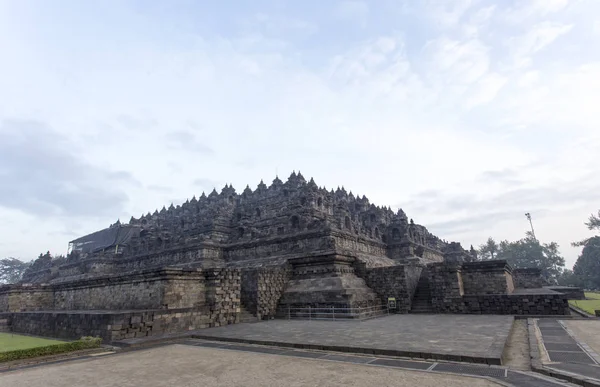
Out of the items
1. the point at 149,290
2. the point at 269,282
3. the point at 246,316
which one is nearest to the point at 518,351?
the point at 246,316

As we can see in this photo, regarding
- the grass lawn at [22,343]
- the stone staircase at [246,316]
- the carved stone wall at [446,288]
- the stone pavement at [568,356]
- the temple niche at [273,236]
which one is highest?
the temple niche at [273,236]

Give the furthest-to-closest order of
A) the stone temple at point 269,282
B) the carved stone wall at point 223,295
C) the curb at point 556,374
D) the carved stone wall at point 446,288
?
the carved stone wall at point 446,288 < the carved stone wall at point 223,295 < the stone temple at point 269,282 < the curb at point 556,374

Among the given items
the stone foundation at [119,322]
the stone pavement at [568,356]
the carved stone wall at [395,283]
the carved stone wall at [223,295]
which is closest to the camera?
the stone pavement at [568,356]

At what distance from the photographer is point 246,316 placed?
16.9 meters

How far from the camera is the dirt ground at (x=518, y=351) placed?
688 centimetres

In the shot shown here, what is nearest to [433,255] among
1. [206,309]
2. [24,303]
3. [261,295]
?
[261,295]

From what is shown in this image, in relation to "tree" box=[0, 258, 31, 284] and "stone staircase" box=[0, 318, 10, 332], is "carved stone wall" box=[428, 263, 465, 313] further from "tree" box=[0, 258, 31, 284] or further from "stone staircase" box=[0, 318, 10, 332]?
"tree" box=[0, 258, 31, 284]

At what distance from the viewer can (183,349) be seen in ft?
33.0

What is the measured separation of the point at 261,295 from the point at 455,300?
10.7m

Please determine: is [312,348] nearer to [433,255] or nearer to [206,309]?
[206,309]

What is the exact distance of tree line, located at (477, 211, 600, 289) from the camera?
49872 mm

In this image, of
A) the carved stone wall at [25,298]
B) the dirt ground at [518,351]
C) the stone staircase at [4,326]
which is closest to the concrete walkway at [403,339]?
the dirt ground at [518,351]

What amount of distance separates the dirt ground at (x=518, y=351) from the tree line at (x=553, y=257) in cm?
2713

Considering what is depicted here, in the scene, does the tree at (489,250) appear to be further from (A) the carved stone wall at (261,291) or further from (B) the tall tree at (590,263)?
(A) the carved stone wall at (261,291)
